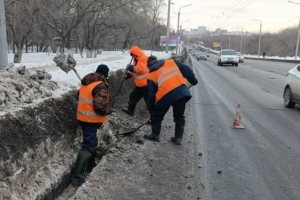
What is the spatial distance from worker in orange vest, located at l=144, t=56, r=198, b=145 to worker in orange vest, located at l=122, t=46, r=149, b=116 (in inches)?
43.3

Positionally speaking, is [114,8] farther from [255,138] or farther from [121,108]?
[255,138]

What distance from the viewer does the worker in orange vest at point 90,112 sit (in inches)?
167

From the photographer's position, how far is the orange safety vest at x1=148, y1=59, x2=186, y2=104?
559 cm

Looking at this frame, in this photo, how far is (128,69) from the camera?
7.02 meters

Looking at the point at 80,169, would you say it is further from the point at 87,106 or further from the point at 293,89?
the point at 293,89

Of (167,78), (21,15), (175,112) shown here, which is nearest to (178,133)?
(175,112)

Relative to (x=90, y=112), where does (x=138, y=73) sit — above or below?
above

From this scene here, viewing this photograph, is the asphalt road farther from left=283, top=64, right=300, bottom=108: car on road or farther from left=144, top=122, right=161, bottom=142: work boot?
left=144, top=122, right=161, bottom=142: work boot

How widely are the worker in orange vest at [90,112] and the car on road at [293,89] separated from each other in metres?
6.79

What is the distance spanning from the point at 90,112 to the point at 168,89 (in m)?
1.72

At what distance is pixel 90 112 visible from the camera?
14.2 feet

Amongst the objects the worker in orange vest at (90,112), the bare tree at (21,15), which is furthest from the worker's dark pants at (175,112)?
the bare tree at (21,15)

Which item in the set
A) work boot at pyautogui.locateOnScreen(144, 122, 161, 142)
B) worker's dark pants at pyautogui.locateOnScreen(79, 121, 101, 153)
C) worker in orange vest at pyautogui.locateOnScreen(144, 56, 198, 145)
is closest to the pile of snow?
worker's dark pants at pyautogui.locateOnScreen(79, 121, 101, 153)

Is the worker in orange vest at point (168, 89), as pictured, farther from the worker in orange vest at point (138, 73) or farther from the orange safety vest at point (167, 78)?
the worker in orange vest at point (138, 73)
